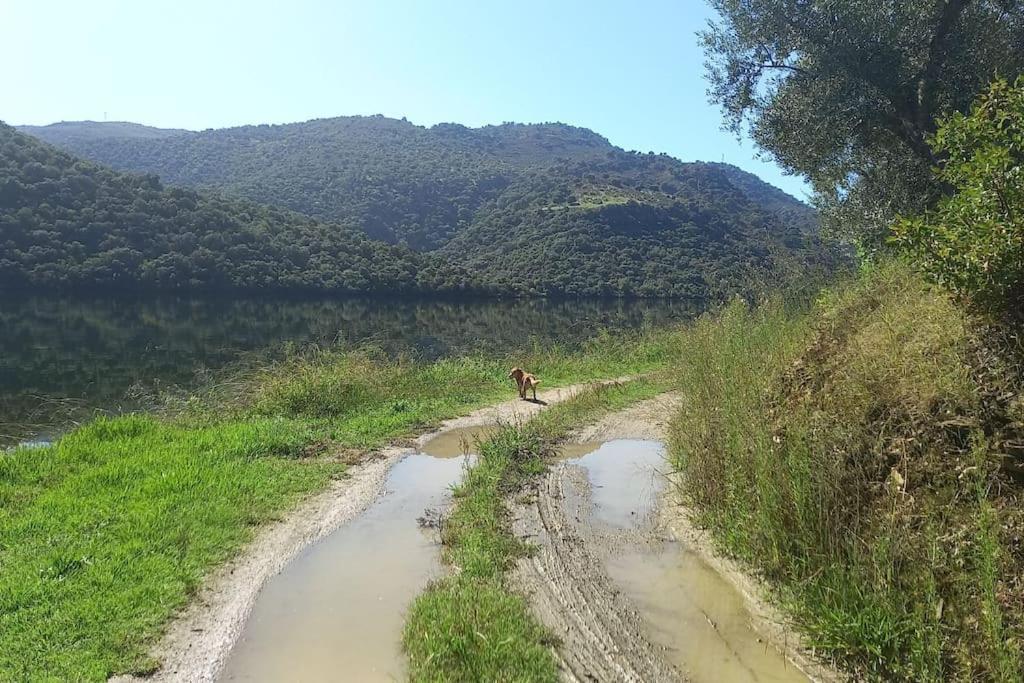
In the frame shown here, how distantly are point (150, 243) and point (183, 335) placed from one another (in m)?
34.6

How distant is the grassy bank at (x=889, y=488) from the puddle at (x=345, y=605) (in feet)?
9.56

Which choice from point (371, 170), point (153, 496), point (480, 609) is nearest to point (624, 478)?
point (480, 609)

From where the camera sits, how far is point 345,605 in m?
4.94

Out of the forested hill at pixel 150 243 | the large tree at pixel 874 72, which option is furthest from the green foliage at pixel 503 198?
A: the large tree at pixel 874 72

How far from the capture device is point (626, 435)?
10750mm

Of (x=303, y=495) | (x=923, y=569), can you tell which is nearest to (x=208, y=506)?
(x=303, y=495)

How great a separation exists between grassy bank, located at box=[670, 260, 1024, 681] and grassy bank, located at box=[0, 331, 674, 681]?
15.4 ft

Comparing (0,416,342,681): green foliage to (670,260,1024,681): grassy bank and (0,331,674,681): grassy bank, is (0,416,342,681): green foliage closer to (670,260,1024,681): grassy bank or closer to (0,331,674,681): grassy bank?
(0,331,674,681): grassy bank

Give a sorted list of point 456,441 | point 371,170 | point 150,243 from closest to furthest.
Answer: point 456,441, point 150,243, point 371,170

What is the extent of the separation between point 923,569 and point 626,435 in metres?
6.95

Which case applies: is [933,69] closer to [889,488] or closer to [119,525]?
[889,488]

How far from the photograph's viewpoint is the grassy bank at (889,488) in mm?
3604

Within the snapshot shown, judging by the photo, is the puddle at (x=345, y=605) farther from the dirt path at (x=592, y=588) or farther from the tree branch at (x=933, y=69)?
the tree branch at (x=933, y=69)

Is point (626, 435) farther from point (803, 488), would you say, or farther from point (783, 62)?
point (783, 62)
